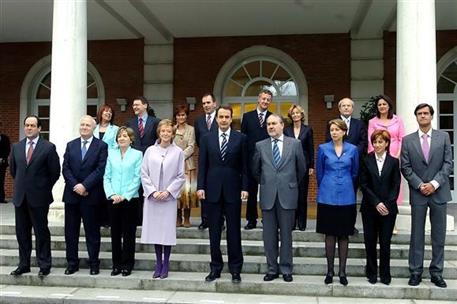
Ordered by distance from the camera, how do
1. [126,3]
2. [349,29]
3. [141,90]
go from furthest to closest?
[141,90] < [349,29] < [126,3]

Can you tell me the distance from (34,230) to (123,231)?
1.08m

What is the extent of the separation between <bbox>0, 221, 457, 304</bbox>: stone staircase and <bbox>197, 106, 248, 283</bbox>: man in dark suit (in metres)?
0.33

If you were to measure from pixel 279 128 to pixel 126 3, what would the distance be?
243 inches

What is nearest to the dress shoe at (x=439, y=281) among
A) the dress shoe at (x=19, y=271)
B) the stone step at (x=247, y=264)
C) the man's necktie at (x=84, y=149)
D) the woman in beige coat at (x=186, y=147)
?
the stone step at (x=247, y=264)

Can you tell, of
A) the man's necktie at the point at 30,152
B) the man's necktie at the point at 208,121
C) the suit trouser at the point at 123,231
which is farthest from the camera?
the man's necktie at the point at 208,121

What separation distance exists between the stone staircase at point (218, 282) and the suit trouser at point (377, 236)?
0.65 feet

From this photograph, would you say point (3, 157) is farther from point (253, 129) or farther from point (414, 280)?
point (414, 280)

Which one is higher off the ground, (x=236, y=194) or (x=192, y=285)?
(x=236, y=194)

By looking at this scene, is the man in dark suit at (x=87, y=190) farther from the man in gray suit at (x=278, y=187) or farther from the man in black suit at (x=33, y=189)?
the man in gray suit at (x=278, y=187)

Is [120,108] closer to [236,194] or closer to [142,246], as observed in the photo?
[142,246]

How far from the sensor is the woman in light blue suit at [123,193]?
5730 mm

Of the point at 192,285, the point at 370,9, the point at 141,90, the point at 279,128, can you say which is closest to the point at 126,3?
the point at 141,90

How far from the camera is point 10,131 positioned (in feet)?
45.7

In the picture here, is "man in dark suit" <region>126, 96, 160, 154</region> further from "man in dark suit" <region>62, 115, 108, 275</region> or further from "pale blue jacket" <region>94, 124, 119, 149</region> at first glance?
"man in dark suit" <region>62, 115, 108, 275</region>
